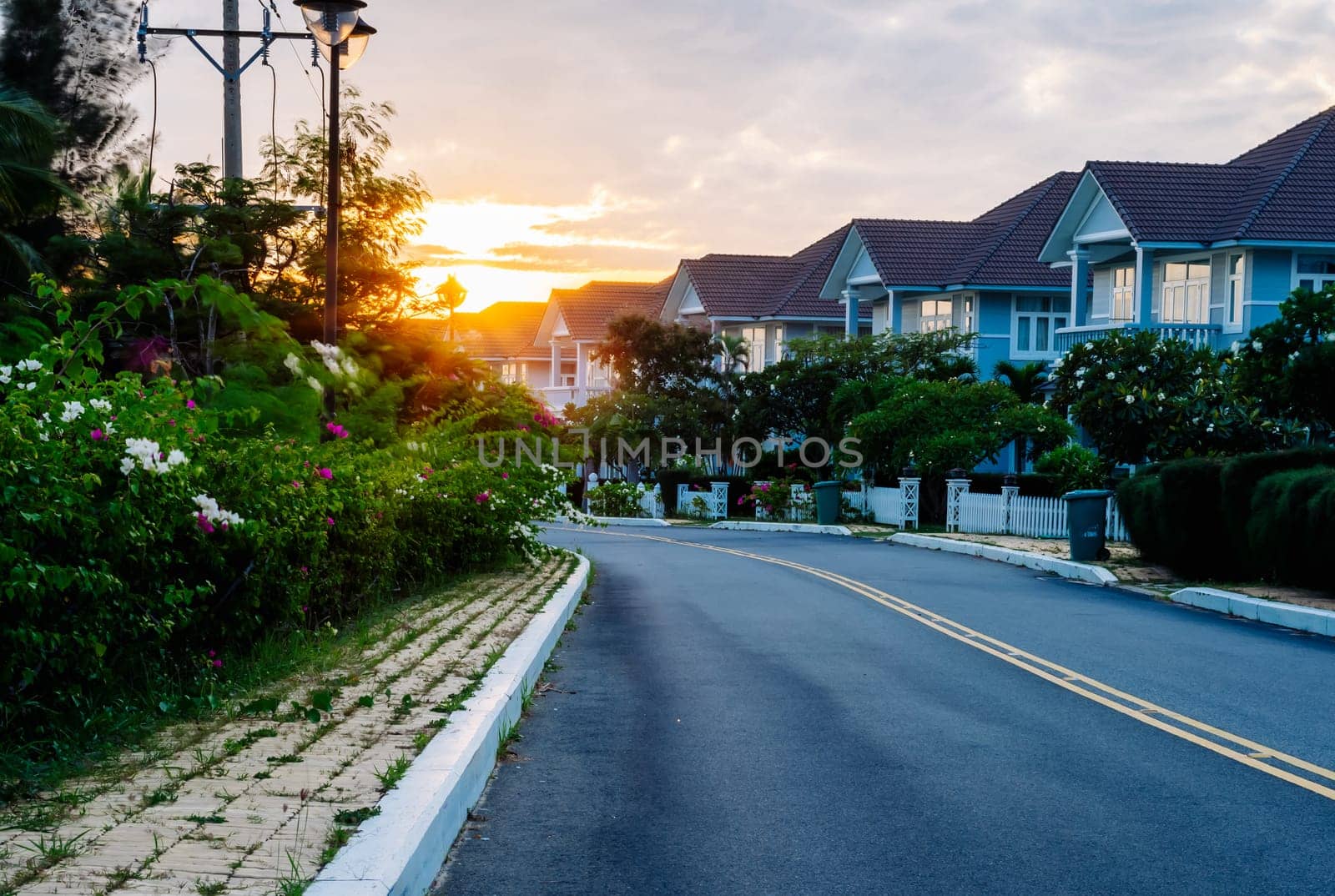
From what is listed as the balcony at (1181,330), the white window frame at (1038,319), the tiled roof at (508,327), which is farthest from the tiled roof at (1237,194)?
the tiled roof at (508,327)

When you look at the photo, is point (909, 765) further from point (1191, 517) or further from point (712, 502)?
point (712, 502)

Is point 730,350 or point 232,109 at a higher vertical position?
point 232,109

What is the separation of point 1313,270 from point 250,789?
113 feet

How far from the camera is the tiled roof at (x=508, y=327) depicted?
80.6 meters

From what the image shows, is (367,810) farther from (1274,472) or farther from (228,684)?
(1274,472)

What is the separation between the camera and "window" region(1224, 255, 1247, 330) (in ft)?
115

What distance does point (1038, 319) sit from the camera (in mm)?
45969

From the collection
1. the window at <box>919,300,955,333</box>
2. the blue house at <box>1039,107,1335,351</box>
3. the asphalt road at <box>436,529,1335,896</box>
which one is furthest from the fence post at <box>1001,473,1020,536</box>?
the window at <box>919,300,955,333</box>

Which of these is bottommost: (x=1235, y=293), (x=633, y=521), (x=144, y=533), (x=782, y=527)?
(x=633, y=521)

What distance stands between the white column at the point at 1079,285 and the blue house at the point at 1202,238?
1.6 inches

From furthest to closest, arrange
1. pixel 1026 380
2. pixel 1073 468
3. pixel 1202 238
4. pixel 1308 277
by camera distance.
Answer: pixel 1026 380, pixel 1202 238, pixel 1308 277, pixel 1073 468

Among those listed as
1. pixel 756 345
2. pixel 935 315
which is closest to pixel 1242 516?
pixel 935 315

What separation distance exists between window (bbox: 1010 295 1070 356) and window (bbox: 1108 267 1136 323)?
5.35 meters

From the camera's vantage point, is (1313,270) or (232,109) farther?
(1313,270)
